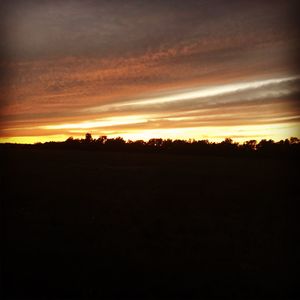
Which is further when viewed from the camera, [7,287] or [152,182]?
[152,182]

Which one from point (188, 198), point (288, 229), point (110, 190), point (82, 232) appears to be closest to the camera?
point (288, 229)

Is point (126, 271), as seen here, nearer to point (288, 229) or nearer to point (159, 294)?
point (159, 294)

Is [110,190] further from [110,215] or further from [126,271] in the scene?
[126,271]

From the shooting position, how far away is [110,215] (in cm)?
1223

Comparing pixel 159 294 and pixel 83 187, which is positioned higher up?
pixel 83 187

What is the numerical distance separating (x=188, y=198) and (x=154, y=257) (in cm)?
803

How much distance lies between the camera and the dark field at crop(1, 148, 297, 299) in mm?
6730

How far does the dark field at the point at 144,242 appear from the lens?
6730 millimetres

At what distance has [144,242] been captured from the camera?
9.55 metres

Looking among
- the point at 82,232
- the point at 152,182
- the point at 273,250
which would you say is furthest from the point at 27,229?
the point at 152,182

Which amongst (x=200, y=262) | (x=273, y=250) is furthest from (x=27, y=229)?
(x=273, y=250)

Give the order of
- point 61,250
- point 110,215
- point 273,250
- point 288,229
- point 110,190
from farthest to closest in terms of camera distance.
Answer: point 110,190, point 110,215, point 273,250, point 61,250, point 288,229

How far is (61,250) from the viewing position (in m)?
8.39

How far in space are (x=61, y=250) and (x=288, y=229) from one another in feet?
17.5
